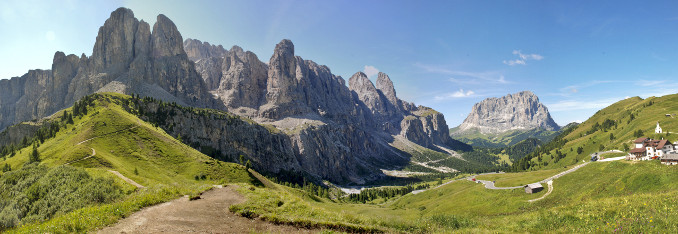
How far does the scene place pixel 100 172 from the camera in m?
43.9

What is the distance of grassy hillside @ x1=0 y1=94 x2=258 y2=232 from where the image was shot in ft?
76.7

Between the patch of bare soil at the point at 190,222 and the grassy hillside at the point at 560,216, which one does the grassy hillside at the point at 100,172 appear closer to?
the patch of bare soil at the point at 190,222

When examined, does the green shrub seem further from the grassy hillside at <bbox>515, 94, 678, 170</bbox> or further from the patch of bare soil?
the grassy hillside at <bbox>515, 94, 678, 170</bbox>

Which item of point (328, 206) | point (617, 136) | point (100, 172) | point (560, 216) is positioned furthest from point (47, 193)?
point (617, 136)

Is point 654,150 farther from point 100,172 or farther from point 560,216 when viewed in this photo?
point 100,172

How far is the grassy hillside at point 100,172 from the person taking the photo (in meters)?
23.4

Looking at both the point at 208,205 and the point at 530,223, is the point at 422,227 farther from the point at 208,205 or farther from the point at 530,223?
the point at 208,205

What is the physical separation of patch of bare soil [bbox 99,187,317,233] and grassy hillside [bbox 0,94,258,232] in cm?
121

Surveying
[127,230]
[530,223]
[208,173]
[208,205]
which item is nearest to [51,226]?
[127,230]

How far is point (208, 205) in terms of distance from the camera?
1102 inches

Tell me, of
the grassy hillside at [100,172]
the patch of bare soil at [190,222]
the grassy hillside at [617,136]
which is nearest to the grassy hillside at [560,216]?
the patch of bare soil at [190,222]

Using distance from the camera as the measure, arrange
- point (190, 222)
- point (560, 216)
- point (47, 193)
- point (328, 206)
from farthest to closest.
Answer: point (328, 206)
point (47, 193)
point (560, 216)
point (190, 222)

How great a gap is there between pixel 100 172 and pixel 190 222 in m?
35.5

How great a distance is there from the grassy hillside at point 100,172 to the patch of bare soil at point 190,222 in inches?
47.8
